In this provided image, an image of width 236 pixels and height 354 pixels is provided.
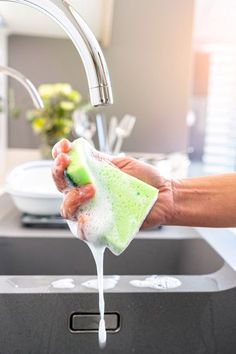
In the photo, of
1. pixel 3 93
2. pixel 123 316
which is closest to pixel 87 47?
pixel 123 316

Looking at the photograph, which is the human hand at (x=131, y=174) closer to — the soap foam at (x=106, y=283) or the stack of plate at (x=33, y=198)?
the soap foam at (x=106, y=283)

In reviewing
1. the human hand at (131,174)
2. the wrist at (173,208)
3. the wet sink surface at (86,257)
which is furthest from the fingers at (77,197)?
the wet sink surface at (86,257)

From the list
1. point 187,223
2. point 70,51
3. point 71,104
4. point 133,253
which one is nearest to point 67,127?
point 71,104

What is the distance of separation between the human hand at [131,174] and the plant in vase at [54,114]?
853 mm

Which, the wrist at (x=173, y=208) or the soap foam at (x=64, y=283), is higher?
the wrist at (x=173, y=208)

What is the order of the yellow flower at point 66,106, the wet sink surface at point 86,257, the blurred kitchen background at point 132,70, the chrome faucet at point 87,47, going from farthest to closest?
the blurred kitchen background at point 132,70
the yellow flower at point 66,106
the wet sink surface at point 86,257
the chrome faucet at point 87,47

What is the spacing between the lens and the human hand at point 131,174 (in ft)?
1.23

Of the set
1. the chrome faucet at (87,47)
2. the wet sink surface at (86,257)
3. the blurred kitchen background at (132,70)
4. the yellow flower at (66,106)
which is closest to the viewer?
the chrome faucet at (87,47)

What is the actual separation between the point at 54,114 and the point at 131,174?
92 cm

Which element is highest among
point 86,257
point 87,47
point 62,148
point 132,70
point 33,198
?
point 132,70

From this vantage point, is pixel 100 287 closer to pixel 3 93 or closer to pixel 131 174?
pixel 131 174

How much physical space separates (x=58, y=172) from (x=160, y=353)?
270mm

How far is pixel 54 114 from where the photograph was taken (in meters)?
1.31

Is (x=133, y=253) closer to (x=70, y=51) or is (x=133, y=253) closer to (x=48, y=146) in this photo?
(x=48, y=146)
